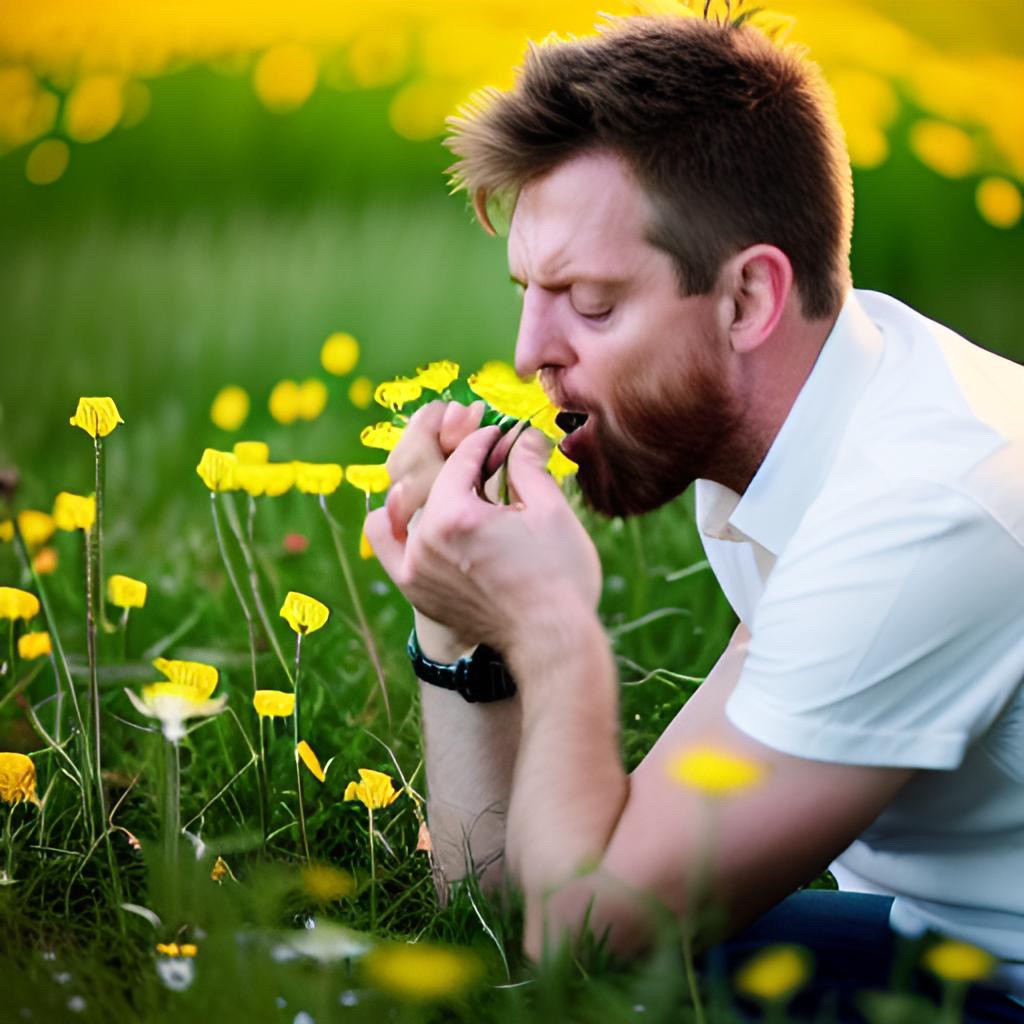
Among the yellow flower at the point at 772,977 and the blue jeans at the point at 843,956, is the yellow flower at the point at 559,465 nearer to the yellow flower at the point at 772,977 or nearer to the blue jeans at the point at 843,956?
the blue jeans at the point at 843,956

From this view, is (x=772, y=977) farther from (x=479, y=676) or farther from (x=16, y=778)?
(x=16, y=778)

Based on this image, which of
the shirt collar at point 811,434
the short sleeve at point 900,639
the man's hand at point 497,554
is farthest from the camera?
the shirt collar at point 811,434

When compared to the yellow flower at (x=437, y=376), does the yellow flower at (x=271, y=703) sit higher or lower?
lower

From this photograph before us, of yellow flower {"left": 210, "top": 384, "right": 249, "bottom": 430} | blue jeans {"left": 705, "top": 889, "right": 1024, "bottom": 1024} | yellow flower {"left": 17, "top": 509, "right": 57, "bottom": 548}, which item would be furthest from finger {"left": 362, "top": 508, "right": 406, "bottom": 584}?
yellow flower {"left": 210, "top": 384, "right": 249, "bottom": 430}

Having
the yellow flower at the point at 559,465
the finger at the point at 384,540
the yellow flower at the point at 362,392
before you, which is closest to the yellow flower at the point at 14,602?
the finger at the point at 384,540

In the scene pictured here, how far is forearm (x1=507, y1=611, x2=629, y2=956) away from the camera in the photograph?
4.69 feet

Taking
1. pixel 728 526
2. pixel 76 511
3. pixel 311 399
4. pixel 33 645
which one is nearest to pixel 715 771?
pixel 728 526

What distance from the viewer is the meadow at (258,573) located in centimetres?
150

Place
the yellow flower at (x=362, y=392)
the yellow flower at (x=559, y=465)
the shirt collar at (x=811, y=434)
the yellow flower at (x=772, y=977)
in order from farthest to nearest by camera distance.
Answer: the yellow flower at (x=362, y=392) < the yellow flower at (x=559, y=465) < the shirt collar at (x=811, y=434) < the yellow flower at (x=772, y=977)

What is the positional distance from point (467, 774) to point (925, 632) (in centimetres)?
62

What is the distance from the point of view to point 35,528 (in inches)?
102

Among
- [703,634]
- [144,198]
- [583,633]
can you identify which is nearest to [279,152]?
[144,198]

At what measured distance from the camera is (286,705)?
1.71 meters

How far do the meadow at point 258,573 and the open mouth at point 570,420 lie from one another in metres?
0.41
